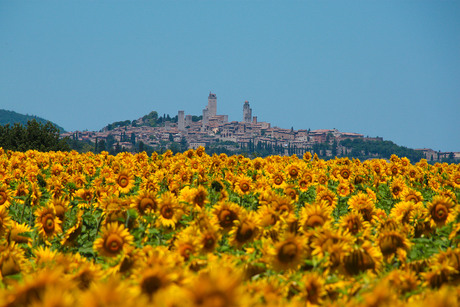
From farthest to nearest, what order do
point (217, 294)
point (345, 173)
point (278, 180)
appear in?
point (345, 173)
point (278, 180)
point (217, 294)

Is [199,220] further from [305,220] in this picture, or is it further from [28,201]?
[28,201]

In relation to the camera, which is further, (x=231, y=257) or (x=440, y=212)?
(x=440, y=212)

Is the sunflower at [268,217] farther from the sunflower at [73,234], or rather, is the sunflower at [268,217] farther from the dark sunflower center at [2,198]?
the dark sunflower center at [2,198]

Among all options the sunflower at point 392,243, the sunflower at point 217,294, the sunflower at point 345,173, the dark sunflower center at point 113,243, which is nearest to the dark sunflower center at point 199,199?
the dark sunflower center at point 113,243

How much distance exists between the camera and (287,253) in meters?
3.74

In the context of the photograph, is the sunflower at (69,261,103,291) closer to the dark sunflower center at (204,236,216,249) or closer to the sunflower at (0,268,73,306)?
the sunflower at (0,268,73,306)

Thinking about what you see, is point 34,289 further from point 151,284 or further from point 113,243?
point 113,243

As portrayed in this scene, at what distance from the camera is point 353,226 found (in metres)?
4.71

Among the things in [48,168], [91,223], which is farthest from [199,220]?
[48,168]

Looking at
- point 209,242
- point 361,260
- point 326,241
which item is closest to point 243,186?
point 209,242

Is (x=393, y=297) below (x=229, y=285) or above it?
below

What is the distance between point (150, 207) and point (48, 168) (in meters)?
8.92

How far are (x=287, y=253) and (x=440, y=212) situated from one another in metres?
2.23

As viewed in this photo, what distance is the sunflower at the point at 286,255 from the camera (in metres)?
3.74
